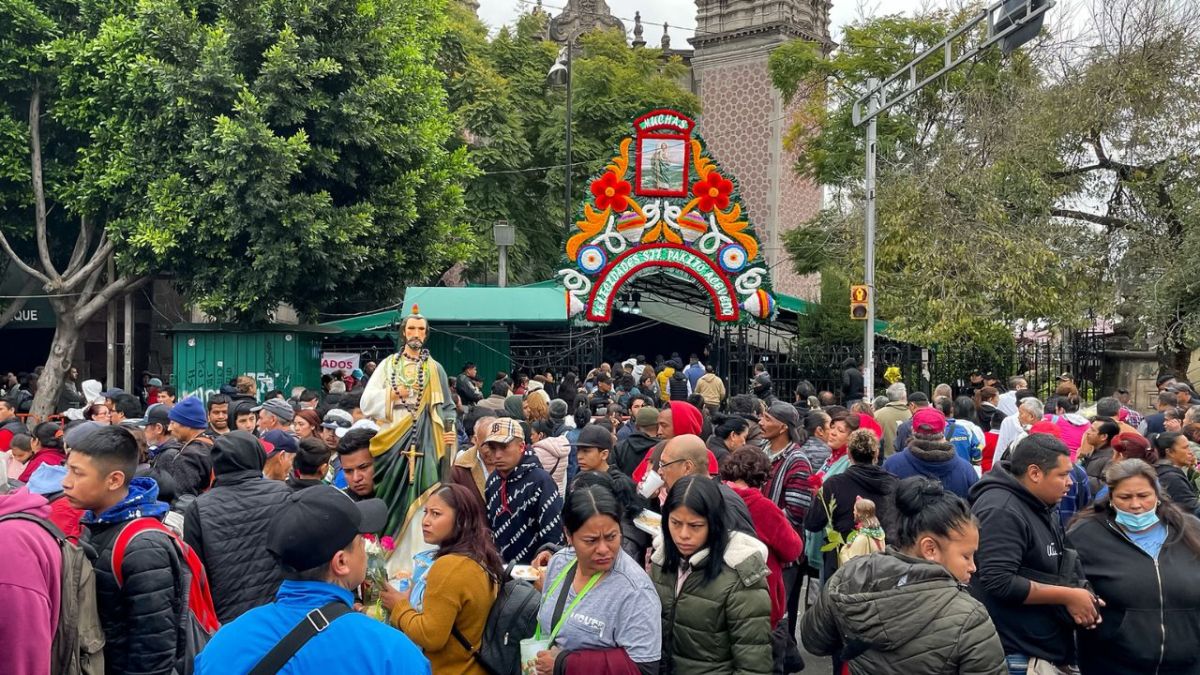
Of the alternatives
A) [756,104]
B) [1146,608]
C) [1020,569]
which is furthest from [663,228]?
[756,104]

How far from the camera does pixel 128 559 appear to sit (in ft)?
12.7

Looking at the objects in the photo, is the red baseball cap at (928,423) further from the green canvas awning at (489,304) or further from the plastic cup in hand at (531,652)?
the green canvas awning at (489,304)

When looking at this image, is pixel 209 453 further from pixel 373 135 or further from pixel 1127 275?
pixel 1127 275

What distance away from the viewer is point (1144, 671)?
14.5 feet

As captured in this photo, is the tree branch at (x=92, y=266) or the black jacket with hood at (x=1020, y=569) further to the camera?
the tree branch at (x=92, y=266)

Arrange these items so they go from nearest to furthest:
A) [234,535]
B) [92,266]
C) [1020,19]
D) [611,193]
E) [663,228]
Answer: [234,535], [1020,19], [611,193], [663,228], [92,266]

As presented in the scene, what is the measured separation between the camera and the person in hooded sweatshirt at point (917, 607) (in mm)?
3488

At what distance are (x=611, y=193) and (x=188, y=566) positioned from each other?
15.4m

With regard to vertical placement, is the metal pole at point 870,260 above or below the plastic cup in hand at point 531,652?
above

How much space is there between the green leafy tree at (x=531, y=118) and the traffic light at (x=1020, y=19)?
16.1 metres

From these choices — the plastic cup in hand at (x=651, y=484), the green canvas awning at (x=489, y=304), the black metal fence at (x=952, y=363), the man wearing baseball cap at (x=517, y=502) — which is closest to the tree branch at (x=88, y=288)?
the green canvas awning at (x=489, y=304)

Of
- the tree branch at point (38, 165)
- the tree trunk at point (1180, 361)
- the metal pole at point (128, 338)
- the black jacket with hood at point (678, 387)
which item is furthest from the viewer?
the metal pole at point (128, 338)

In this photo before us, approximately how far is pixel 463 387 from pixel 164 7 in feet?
Answer: 30.7

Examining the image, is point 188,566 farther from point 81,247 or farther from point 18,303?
point 18,303
